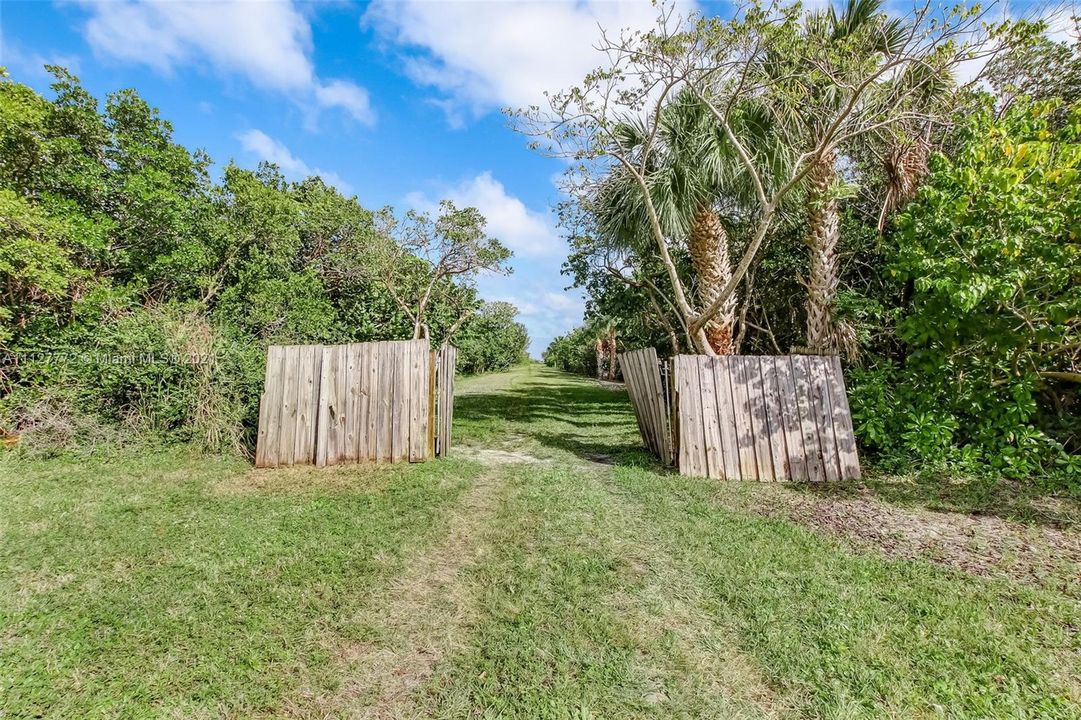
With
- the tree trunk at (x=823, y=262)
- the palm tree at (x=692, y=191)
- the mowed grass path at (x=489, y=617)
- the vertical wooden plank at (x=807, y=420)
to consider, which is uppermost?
the palm tree at (x=692, y=191)

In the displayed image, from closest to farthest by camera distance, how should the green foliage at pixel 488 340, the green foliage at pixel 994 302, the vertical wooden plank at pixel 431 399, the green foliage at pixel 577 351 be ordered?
the green foliage at pixel 994 302, the vertical wooden plank at pixel 431 399, the green foliage at pixel 488 340, the green foliage at pixel 577 351

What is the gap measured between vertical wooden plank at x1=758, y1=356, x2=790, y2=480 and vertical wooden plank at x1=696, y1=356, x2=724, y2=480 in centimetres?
60

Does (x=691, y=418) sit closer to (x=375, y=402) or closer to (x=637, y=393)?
(x=637, y=393)

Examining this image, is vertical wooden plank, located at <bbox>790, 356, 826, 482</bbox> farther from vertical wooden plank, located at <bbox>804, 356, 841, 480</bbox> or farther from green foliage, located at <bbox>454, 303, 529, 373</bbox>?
green foliage, located at <bbox>454, 303, 529, 373</bbox>

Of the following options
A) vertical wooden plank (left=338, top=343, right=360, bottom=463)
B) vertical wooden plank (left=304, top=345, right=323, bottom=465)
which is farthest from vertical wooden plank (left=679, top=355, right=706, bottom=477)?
vertical wooden plank (left=304, top=345, right=323, bottom=465)

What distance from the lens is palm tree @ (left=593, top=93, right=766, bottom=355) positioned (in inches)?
277

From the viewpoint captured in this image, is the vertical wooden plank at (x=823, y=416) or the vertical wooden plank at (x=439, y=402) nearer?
the vertical wooden plank at (x=823, y=416)

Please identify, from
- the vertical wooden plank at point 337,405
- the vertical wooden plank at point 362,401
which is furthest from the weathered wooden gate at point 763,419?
the vertical wooden plank at point 337,405

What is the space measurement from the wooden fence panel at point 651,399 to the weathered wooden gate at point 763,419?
0.33m

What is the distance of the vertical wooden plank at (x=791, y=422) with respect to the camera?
203 inches

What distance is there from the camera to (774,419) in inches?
209

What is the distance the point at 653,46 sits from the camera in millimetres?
5539

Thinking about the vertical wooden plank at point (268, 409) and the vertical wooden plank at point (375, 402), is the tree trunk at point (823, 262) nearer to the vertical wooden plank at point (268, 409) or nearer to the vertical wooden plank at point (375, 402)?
the vertical wooden plank at point (375, 402)

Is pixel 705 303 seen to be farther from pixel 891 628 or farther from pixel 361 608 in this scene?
pixel 361 608
